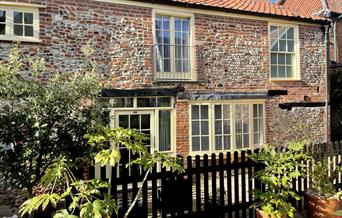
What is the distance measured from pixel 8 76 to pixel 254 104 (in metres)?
10.2

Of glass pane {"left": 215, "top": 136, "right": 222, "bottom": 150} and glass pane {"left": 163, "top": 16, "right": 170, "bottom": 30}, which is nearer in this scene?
glass pane {"left": 163, "top": 16, "right": 170, "bottom": 30}

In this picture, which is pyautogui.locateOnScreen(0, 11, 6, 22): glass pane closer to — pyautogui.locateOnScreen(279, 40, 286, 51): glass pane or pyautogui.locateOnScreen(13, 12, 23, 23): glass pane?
pyautogui.locateOnScreen(13, 12, 23, 23): glass pane

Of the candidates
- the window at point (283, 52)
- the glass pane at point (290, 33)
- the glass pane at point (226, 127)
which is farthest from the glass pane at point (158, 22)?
the glass pane at point (290, 33)

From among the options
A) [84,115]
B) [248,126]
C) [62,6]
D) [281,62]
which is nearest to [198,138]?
[248,126]

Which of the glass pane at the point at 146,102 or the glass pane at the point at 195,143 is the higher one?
the glass pane at the point at 146,102

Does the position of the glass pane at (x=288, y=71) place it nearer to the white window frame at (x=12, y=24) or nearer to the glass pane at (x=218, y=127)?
the glass pane at (x=218, y=127)

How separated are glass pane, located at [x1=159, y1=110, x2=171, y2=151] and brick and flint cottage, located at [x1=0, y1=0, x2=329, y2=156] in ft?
0.12

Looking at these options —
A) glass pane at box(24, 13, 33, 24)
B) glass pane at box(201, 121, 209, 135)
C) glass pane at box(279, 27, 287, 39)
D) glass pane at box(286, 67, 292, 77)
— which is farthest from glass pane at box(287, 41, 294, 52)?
glass pane at box(24, 13, 33, 24)

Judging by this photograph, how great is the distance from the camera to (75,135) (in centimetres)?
427

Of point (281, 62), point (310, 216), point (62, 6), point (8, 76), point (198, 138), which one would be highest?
point (62, 6)

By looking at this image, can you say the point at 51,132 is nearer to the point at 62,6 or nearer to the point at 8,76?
the point at 8,76

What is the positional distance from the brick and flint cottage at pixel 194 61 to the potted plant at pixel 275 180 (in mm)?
5208

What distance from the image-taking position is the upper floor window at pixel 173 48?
1101cm

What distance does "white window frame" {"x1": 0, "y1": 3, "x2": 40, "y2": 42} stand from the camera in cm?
874
